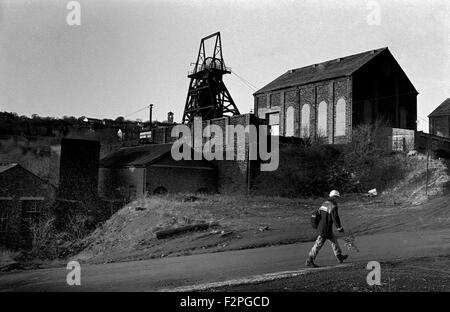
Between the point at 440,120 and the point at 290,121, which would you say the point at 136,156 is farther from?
the point at 440,120

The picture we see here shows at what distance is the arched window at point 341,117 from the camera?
1414 inches

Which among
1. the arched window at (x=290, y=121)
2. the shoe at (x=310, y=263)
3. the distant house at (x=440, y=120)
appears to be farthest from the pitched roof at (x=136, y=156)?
the distant house at (x=440, y=120)

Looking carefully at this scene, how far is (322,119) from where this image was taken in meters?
37.8

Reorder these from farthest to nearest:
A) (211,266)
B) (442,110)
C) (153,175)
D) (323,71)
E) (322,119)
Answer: (442,110), (323,71), (322,119), (153,175), (211,266)

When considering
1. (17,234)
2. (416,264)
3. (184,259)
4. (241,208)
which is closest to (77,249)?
(17,234)

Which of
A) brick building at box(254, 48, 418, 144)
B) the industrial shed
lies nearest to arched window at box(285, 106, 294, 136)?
brick building at box(254, 48, 418, 144)

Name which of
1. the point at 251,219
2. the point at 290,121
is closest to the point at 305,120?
the point at 290,121

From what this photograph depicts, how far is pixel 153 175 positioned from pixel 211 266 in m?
21.5

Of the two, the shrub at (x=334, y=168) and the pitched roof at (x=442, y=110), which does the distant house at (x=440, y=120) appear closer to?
the pitched roof at (x=442, y=110)

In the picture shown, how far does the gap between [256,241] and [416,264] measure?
575cm

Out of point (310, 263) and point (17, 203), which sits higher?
point (17, 203)

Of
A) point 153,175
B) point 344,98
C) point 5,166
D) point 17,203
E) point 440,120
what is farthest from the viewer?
point 440,120

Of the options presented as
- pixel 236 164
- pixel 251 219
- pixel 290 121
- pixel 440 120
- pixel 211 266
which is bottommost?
pixel 211 266
